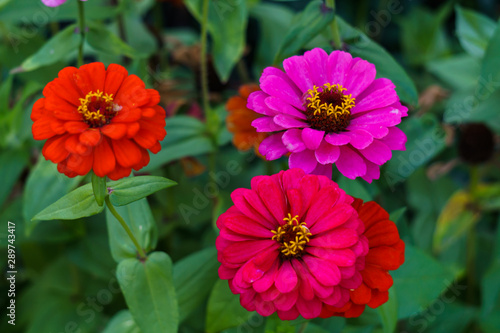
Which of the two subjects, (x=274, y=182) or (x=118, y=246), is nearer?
(x=274, y=182)

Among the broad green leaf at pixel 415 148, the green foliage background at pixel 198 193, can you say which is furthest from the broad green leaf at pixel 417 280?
the broad green leaf at pixel 415 148

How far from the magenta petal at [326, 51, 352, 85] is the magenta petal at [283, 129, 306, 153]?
9 centimetres

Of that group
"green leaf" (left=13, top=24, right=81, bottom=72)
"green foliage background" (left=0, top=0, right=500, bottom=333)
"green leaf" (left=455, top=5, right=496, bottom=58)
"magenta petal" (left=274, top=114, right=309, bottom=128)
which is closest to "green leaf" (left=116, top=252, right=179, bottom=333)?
"green foliage background" (left=0, top=0, right=500, bottom=333)

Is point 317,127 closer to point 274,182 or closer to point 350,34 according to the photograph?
point 274,182

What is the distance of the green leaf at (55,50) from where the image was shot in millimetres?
750

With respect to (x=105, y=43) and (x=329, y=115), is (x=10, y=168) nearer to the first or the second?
(x=105, y=43)

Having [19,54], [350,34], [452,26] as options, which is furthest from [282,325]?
[452,26]

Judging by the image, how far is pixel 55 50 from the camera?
76 cm

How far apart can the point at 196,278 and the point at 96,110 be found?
0.94 ft

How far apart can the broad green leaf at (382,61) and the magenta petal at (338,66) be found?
132 millimetres

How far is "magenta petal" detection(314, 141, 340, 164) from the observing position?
48 centimetres

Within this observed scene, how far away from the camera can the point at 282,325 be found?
559 millimetres

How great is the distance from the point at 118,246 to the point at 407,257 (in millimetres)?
379

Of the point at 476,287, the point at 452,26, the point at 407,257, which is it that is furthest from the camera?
the point at 452,26
